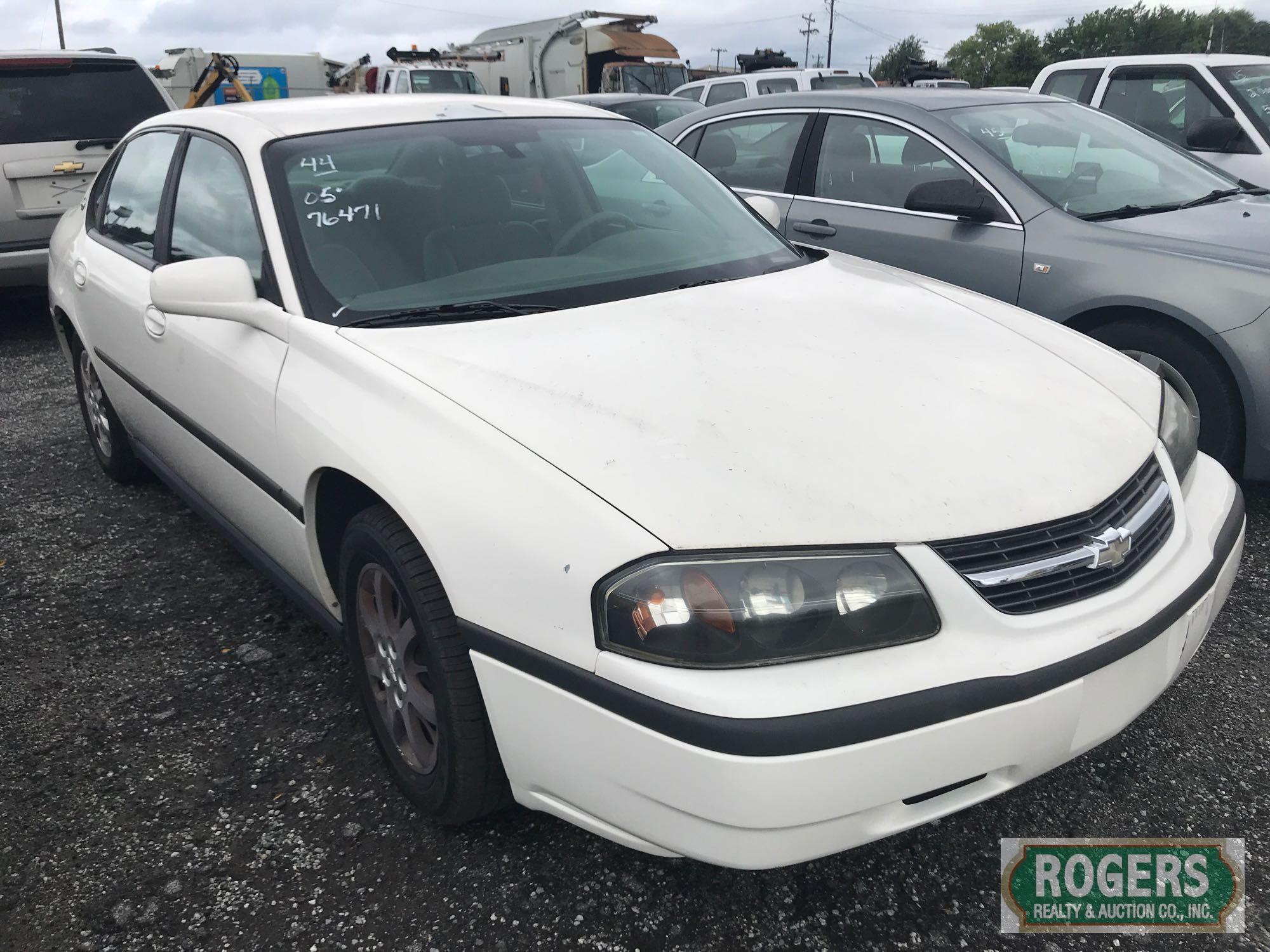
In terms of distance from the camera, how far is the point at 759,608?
1641 mm

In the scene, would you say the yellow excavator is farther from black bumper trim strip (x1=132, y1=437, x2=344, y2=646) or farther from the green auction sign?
the green auction sign

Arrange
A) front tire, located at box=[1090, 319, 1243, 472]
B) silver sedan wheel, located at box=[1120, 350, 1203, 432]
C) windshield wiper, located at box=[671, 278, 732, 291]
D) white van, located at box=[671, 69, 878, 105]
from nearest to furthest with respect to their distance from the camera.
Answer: windshield wiper, located at box=[671, 278, 732, 291]
silver sedan wheel, located at box=[1120, 350, 1203, 432]
front tire, located at box=[1090, 319, 1243, 472]
white van, located at box=[671, 69, 878, 105]

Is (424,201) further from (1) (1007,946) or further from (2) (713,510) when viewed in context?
(1) (1007,946)

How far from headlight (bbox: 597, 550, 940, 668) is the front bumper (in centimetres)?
4

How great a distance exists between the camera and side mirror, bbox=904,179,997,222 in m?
4.08

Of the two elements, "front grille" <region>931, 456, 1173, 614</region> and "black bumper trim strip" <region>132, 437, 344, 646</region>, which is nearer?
"front grille" <region>931, 456, 1173, 614</region>

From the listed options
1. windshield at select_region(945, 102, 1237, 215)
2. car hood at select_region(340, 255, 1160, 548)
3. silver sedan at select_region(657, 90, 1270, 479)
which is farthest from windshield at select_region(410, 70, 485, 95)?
car hood at select_region(340, 255, 1160, 548)

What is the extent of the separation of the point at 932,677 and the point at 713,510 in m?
0.44

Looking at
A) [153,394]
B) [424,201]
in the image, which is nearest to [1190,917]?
[424,201]

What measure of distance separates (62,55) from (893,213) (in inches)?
206

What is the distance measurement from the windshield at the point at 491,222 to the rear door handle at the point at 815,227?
1488mm

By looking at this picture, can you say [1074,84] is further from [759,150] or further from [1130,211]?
[1130,211]

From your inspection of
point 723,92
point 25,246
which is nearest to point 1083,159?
point 25,246

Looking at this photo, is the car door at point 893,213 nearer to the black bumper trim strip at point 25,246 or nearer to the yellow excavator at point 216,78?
the black bumper trim strip at point 25,246
